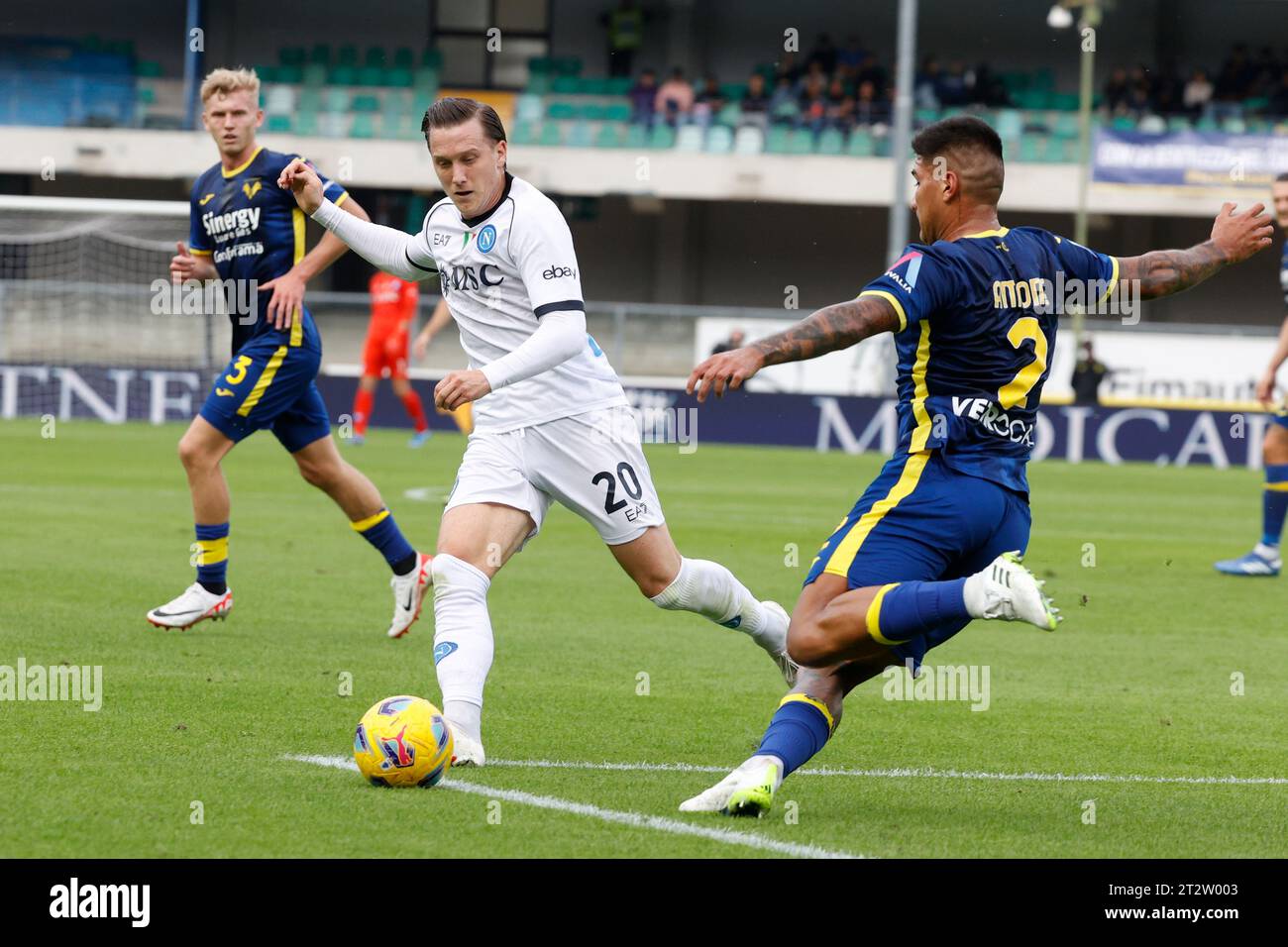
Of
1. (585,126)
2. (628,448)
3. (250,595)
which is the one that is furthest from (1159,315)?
(628,448)

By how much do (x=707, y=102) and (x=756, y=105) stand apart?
107cm

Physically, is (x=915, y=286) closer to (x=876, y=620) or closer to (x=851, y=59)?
(x=876, y=620)

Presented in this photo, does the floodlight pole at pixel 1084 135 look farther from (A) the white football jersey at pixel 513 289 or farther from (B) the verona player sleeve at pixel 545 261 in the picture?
(B) the verona player sleeve at pixel 545 261

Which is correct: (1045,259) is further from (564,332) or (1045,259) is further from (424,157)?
(424,157)

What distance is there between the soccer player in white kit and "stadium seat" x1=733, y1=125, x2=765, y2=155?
29.9 meters

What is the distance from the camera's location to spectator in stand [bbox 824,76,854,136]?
119 feet

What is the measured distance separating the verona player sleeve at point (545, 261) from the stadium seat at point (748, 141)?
30297 millimetres

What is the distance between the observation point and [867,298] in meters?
4.78

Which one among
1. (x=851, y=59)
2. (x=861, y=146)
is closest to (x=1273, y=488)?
(x=861, y=146)

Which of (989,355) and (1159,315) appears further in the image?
(1159,315)

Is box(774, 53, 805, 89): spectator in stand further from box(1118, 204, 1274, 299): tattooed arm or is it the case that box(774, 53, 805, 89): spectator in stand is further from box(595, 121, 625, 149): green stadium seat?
box(1118, 204, 1274, 299): tattooed arm

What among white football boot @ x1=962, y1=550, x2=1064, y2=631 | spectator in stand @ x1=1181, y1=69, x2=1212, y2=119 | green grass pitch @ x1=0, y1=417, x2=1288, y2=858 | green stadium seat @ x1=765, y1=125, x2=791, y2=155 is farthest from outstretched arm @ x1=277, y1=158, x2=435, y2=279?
spectator in stand @ x1=1181, y1=69, x2=1212, y2=119
